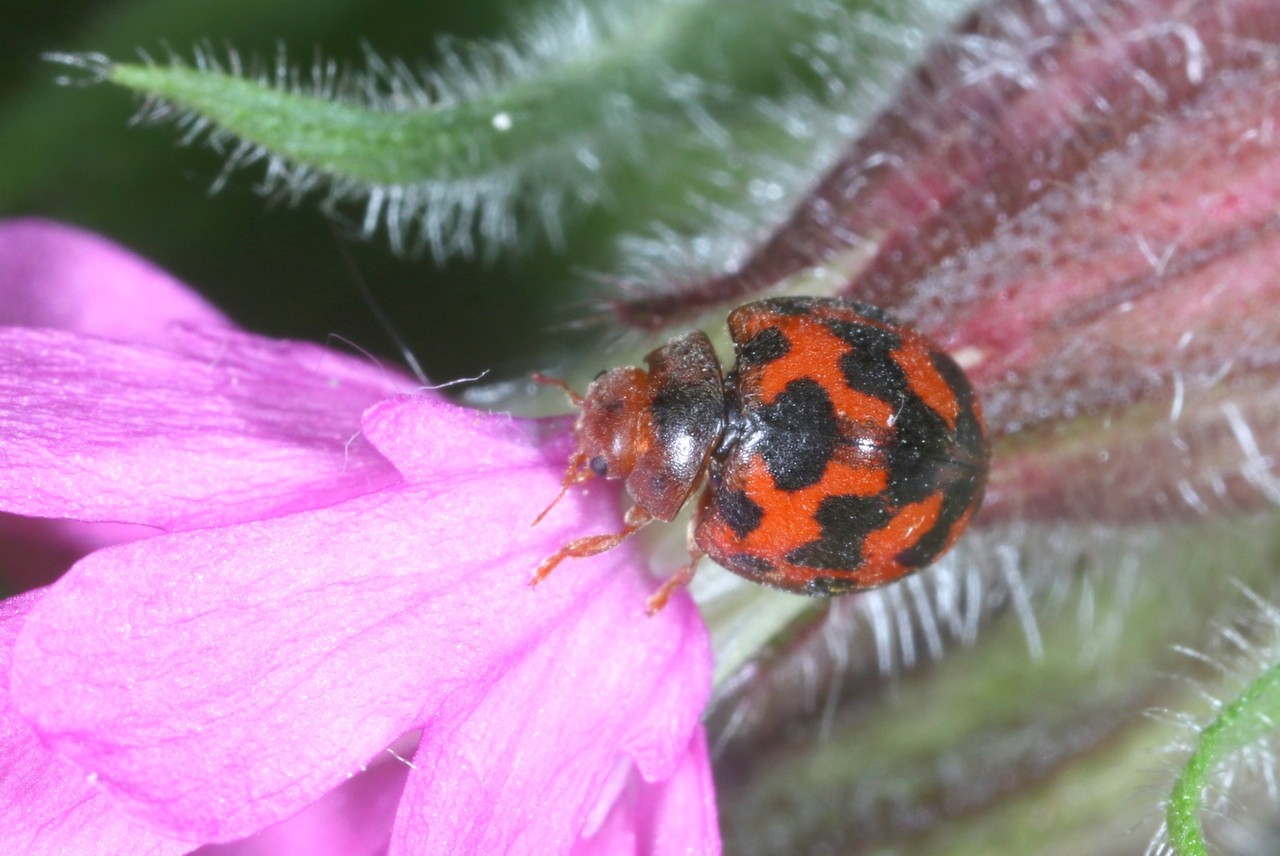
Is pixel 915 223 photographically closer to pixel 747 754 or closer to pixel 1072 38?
pixel 1072 38

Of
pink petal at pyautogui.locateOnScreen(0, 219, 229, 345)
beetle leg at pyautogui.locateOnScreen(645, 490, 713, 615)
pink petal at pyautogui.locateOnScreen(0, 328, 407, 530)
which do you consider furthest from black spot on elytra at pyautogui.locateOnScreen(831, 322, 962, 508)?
pink petal at pyautogui.locateOnScreen(0, 219, 229, 345)

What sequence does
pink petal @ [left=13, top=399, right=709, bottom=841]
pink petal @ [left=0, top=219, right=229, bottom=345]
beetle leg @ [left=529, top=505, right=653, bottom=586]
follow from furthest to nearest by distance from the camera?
1. pink petal @ [left=0, top=219, right=229, bottom=345]
2. beetle leg @ [left=529, top=505, right=653, bottom=586]
3. pink petal @ [left=13, top=399, right=709, bottom=841]

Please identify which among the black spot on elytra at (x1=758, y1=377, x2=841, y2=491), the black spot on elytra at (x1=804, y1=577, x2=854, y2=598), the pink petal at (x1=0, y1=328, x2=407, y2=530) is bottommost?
the black spot on elytra at (x1=804, y1=577, x2=854, y2=598)

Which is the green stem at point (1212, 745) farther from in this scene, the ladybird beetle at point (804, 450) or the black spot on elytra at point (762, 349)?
the black spot on elytra at point (762, 349)

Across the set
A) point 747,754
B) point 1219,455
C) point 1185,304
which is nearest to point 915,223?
point 1185,304

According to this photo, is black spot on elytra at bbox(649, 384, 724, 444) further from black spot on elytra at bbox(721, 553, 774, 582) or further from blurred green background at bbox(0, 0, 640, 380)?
blurred green background at bbox(0, 0, 640, 380)

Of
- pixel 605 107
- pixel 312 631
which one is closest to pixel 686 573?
pixel 312 631
